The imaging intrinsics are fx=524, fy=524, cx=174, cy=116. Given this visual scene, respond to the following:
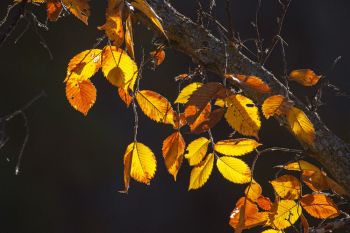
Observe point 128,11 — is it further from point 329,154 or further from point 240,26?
point 240,26

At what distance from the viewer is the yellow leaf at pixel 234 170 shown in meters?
0.75

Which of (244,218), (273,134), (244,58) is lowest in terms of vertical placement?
(273,134)

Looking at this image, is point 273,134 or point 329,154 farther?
point 273,134

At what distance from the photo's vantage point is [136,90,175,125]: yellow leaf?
0.71 m

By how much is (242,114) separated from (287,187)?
0.60 ft

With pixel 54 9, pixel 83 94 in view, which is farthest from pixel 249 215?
pixel 54 9

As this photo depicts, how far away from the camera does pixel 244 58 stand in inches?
30.2

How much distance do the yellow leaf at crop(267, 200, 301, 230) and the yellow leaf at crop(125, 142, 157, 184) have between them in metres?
0.19

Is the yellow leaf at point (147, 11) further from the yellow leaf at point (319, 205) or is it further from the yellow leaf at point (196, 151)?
the yellow leaf at point (319, 205)

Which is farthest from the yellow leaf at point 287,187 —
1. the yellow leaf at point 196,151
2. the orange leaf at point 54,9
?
the orange leaf at point 54,9

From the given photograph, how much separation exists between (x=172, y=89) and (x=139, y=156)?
2524mm

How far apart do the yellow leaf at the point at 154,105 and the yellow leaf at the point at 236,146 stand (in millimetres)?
86

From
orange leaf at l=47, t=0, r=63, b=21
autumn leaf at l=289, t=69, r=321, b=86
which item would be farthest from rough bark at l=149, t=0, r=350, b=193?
orange leaf at l=47, t=0, r=63, b=21

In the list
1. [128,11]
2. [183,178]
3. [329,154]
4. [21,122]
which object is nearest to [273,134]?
[183,178]
